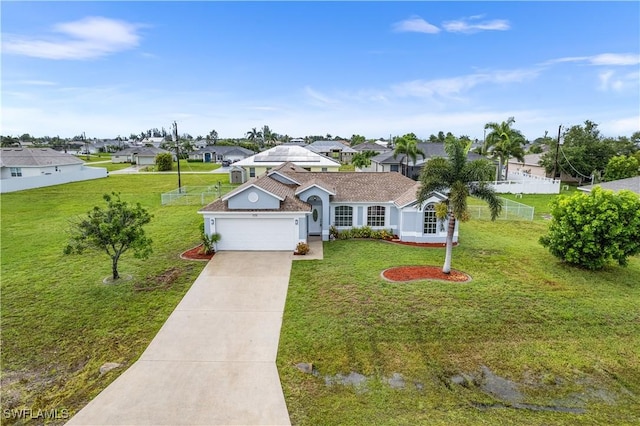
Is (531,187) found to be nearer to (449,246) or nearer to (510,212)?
(510,212)

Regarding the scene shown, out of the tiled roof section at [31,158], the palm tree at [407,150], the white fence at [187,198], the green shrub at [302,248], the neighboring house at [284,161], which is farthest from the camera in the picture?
the neighboring house at [284,161]

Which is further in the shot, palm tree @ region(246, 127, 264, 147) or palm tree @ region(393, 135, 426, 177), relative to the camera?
palm tree @ region(246, 127, 264, 147)

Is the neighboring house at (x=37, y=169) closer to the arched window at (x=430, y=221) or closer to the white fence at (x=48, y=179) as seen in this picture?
the white fence at (x=48, y=179)

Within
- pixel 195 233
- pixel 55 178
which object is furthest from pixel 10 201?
pixel 195 233

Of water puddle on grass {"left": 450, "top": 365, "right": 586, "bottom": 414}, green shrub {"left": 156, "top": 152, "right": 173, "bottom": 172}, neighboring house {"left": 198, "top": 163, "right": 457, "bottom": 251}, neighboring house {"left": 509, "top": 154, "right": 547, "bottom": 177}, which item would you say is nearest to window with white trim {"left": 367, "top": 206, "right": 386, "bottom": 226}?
neighboring house {"left": 198, "top": 163, "right": 457, "bottom": 251}

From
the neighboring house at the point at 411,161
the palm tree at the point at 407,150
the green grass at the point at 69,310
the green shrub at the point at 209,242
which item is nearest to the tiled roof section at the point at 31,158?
the green grass at the point at 69,310

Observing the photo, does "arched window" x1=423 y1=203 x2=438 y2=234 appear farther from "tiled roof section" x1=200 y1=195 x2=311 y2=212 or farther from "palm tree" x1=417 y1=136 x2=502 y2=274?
"tiled roof section" x1=200 y1=195 x2=311 y2=212
